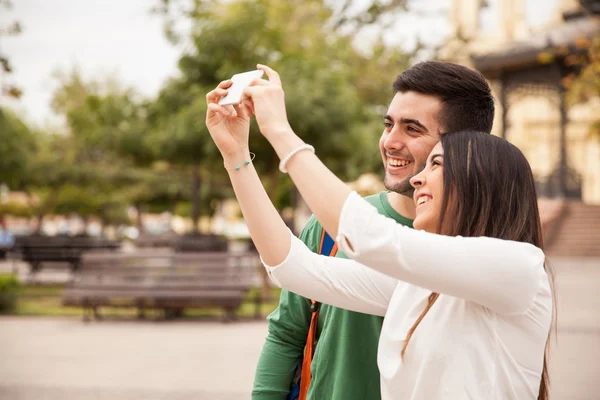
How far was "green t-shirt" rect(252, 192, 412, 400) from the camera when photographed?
86.1 inches

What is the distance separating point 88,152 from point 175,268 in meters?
16.2

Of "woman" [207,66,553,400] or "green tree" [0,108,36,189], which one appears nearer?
"woman" [207,66,553,400]

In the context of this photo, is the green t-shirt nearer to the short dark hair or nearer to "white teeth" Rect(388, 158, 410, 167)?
"white teeth" Rect(388, 158, 410, 167)

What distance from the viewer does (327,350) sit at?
224 cm

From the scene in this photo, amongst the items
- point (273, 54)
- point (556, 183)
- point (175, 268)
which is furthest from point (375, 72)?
point (175, 268)

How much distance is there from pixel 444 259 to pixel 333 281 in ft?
1.86

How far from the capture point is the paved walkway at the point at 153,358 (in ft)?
22.0

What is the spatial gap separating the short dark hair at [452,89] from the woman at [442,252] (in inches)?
17.8

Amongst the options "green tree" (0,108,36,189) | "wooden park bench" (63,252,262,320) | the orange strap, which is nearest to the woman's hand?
the orange strap

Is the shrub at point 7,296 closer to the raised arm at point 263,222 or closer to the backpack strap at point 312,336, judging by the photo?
the backpack strap at point 312,336

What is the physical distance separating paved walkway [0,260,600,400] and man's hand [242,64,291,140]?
17.1 feet

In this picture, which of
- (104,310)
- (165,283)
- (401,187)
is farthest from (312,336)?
(104,310)

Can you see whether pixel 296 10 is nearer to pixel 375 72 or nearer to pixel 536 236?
pixel 375 72

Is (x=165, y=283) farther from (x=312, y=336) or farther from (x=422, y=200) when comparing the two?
(x=422, y=200)
